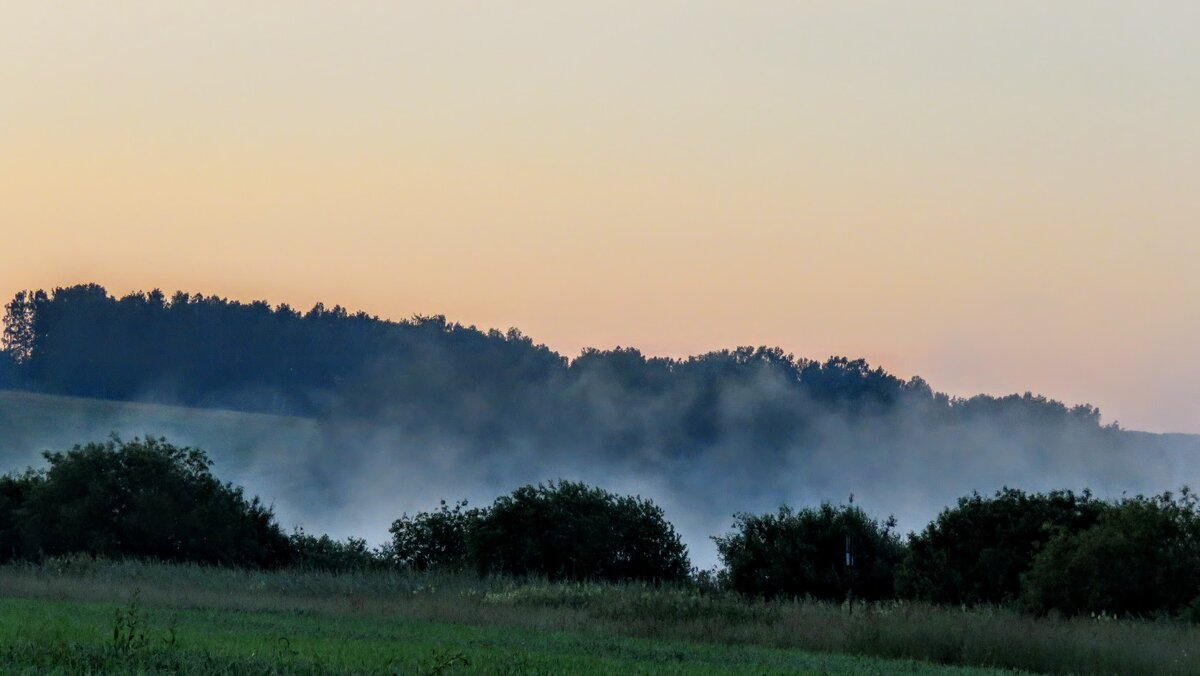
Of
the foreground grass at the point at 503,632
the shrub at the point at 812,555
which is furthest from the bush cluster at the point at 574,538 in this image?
the foreground grass at the point at 503,632

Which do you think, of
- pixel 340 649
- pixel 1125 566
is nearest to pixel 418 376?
pixel 1125 566

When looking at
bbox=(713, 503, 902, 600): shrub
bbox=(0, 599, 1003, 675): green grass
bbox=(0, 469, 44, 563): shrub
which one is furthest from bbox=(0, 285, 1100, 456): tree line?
bbox=(0, 599, 1003, 675): green grass

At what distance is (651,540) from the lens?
63.8 meters

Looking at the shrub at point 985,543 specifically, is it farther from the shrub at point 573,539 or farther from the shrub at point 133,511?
the shrub at point 133,511

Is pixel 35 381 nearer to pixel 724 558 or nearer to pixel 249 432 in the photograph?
pixel 249 432

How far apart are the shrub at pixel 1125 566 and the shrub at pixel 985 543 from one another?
14.6 ft

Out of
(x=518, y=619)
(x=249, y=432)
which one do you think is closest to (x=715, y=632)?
(x=518, y=619)

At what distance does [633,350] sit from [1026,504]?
127192 mm

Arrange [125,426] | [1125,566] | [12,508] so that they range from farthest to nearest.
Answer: [125,426] < [12,508] < [1125,566]

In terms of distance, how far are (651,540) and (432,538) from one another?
1231cm

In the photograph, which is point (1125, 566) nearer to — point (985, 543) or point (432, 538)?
point (985, 543)

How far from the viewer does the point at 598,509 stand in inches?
2522

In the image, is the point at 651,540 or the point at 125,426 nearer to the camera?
the point at 651,540

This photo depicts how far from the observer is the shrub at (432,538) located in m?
70.3
